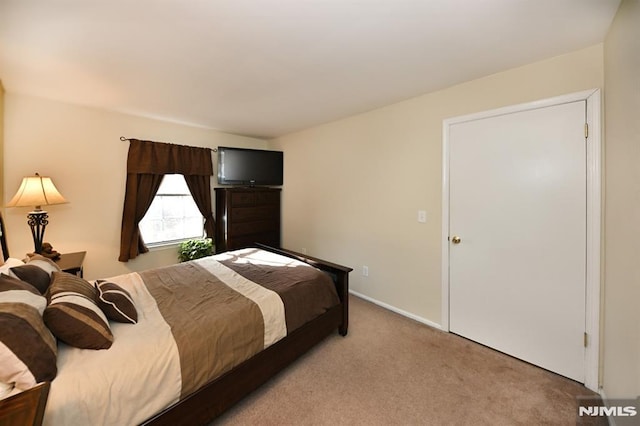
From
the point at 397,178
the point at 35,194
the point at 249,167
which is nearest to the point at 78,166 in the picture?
the point at 35,194

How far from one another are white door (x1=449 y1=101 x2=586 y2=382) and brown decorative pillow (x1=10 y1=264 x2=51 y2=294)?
10.3 ft

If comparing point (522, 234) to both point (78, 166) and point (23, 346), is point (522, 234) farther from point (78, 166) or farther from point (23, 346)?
point (78, 166)

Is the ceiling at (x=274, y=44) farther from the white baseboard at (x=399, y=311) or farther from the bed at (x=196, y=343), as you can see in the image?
the white baseboard at (x=399, y=311)

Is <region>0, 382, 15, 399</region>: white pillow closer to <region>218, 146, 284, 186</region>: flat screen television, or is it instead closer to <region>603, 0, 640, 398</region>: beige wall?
<region>603, 0, 640, 398</region>: beige wall

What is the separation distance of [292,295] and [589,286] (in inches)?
83.2

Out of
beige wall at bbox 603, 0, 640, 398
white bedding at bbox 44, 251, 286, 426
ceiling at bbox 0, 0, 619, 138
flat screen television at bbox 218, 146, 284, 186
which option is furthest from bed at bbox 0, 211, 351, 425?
flat screen television at bbox 218, 146, 284, 186

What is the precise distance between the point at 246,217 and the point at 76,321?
2.87 m

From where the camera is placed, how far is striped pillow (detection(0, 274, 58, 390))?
0.95m

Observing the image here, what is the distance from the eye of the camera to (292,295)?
1.96 meters

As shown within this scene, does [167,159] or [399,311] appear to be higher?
[167,159]

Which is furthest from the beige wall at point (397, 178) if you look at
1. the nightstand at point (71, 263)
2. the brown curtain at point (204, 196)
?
the nightstand at point (71, 263)

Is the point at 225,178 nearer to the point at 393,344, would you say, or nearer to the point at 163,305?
the point at 163,305

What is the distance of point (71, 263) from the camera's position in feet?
7.89

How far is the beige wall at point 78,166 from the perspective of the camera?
261cm
